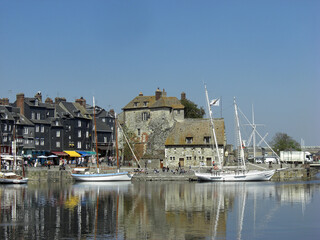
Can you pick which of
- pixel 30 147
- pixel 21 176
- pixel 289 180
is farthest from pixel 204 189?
pixel 30 147

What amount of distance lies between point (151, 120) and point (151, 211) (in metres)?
50.7

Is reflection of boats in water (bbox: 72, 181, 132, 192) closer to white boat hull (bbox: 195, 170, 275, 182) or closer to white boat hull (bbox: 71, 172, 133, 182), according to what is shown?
white boat hull (bbox: 71, 172, 133, 182)

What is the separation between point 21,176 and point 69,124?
27292 mm

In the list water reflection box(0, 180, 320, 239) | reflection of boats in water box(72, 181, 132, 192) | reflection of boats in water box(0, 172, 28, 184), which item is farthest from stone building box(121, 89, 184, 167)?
water reflection box(0, 180, 320, 239)

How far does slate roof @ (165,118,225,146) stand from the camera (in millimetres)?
85125

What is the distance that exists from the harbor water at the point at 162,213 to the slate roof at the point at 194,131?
22828 millimetres

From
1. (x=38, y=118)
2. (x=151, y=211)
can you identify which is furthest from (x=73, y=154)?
(x=151, y=211)

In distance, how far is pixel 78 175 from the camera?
75.4 meters

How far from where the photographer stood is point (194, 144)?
8500 centimetres

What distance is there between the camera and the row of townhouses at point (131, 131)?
85750 mm

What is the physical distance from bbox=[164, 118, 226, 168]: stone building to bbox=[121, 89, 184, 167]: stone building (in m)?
2.65

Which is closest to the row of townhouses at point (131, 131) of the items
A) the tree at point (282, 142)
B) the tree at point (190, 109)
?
the tree at point (190, 109)

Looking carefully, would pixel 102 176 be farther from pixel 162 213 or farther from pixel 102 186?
→ pixel 162 213

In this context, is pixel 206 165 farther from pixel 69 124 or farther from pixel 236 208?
pixel 236 208
